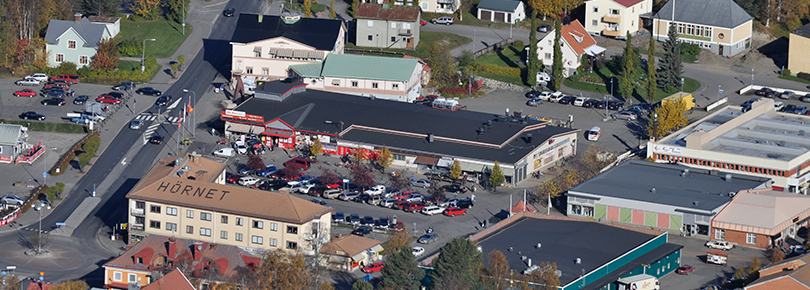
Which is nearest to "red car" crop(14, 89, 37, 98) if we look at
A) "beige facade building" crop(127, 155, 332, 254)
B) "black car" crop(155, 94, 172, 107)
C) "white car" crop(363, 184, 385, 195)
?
"black car" crop(155, 94, 172, 107)

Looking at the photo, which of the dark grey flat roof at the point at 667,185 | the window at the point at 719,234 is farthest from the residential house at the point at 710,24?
the window at the point at 719,234

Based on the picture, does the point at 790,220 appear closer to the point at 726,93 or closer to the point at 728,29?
the point at 726,93

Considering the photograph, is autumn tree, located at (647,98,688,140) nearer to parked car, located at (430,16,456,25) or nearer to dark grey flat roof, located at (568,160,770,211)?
dark grey flat roof, located at (568,160,770,211)

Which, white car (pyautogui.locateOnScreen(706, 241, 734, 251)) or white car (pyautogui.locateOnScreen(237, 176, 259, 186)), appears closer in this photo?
white car (pyautogui.locateOnScreen(706, 241, 734, 251))

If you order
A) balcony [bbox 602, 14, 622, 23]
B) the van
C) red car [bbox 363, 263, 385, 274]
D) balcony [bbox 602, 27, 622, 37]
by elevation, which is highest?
balcony [bbox 602, 14, 622, 23]

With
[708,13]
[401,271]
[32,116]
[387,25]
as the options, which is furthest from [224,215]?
[708,13]

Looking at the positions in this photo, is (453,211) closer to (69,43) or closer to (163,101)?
(163,101)

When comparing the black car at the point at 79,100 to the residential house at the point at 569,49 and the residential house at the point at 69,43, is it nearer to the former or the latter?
the residential house at the point at 69,43
